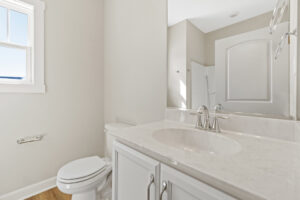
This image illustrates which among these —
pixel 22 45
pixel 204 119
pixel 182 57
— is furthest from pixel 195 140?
pixel 22 45

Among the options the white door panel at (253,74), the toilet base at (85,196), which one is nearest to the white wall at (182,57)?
the white door panel at (253,74)

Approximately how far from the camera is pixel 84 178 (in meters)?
1.05

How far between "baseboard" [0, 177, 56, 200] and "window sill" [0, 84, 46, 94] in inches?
38.8

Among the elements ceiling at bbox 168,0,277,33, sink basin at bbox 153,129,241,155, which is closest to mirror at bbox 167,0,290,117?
ceiling at bbox 168,0,277,33

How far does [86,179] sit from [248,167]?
1.08 meters

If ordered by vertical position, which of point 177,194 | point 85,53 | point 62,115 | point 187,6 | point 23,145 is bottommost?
point 23,145

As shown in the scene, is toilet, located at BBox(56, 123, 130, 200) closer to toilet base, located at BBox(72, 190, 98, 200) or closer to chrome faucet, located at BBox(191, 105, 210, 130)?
toilet base, located at BBox(72, 190, 98, 200)

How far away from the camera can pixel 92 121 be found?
1.87 m

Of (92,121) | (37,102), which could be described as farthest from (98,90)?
(37,102)

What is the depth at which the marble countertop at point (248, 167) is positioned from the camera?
34cm

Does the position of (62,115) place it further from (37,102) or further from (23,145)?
(23,145)

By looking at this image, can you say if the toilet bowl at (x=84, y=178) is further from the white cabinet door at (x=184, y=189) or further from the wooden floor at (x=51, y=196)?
the white cabinet door at (x=184, y=189)

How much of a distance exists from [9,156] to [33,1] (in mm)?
1580

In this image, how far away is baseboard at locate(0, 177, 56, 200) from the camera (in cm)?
132
